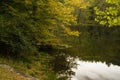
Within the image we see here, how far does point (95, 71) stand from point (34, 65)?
810cm

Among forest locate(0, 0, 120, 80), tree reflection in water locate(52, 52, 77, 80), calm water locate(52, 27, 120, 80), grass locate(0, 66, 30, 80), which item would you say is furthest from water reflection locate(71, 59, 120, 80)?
grass locate(0, 66, 30, 80)

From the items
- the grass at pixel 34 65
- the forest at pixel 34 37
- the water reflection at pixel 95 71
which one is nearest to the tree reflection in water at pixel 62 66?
the forest at pixel 34 37

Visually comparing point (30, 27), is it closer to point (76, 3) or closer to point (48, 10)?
point (48, 10)

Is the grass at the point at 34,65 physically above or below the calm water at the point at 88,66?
above

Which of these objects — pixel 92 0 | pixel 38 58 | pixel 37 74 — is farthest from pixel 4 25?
pixel 92 0

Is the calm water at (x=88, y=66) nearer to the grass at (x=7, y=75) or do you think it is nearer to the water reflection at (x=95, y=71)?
the water reflection at (x=95, y=71)

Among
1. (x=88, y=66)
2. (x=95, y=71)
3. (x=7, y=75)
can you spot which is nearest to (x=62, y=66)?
(x=95, y=71)

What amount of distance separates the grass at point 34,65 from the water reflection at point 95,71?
2701 millimetres

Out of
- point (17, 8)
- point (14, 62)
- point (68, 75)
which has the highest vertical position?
point (17, 8)

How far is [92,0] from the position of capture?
118312 millimetres

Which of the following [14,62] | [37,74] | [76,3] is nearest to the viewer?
[14,62]

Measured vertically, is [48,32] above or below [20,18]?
below

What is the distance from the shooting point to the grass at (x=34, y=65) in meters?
21.5

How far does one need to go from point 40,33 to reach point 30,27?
3.22 metres
